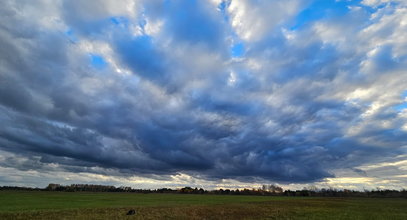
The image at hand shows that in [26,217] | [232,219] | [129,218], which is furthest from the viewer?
[232,219]

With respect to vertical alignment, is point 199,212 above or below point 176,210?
below

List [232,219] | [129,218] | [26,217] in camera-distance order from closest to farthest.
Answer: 1. [26,217]
2. [129,218]
3. [232,219]

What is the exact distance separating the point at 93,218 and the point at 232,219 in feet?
60.0

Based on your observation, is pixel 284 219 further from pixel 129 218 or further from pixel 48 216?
pixel 48 216

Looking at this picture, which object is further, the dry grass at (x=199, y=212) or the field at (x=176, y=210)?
the field at (x=176, y=210)

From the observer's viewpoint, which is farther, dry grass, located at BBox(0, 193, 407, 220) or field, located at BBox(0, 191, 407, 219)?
field, located at BBox(0, 191, 407, 219)

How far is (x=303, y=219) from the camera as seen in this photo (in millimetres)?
34688

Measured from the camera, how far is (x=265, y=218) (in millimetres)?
34719

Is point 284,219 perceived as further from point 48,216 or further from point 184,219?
point 48,216

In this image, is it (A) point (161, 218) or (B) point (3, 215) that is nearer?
(B) point (3, 215)

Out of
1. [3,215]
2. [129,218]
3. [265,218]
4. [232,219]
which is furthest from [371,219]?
[3,215]

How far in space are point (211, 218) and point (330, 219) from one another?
1690 cm

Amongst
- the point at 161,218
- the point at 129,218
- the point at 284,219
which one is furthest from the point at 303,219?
the point at 129,218

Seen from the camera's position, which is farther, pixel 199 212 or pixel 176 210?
pixel 176 210
